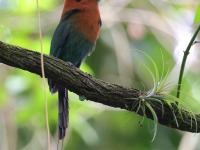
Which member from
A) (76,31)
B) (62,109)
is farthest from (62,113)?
(76,31)

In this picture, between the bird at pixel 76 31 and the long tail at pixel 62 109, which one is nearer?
the long tail at pixel 62 109

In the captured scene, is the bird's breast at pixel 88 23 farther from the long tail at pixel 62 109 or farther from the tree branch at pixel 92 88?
the tree branch at pixel 92 88

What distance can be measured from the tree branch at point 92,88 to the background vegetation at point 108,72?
2.85ft

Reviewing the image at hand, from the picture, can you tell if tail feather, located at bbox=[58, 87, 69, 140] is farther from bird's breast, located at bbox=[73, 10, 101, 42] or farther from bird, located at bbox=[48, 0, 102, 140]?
bird's breast, located at bbox=[73, 10, 101, 42]

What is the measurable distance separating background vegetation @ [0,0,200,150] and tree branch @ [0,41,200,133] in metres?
0.87

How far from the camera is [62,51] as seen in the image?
3080 mm

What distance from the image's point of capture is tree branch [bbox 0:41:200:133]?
6.31 ft

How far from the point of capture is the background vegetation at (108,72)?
330 cm

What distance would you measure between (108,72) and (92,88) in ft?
8.12

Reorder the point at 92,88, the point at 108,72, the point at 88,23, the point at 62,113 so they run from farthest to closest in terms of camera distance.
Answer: the point at 108,72, the point at 88,23, the point at 62,113, the point at 92,88

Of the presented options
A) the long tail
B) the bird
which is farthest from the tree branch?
the bird

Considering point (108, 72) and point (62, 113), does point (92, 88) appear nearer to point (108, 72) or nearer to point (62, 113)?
point (62, 113)

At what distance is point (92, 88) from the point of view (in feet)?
6.81

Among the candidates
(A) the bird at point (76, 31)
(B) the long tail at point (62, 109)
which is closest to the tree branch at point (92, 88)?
(B) the long tail at point (62, 109)
